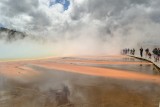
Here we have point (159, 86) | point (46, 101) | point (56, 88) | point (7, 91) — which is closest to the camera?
point (46, 101)

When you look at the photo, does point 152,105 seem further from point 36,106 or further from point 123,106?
point 36,106

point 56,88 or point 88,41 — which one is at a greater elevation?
point 88,41

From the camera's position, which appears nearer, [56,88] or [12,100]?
[12,100]

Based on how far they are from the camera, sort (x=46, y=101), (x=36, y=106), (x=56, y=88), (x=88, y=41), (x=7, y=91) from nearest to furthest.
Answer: (x=36, y=106) → (x=46, y=101) → (x=7, y=91) → (x=56, y=88) → (x=88, y=41)

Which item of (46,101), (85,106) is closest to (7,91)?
(46,101)

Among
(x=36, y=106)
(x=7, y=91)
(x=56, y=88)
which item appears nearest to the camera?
(x=36, y=106)

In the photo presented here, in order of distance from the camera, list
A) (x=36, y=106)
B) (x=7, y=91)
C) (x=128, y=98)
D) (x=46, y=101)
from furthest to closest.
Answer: (x=7, y=91) < (x=128, y=98) < (x=46, y=101) < (x=36, y=106)

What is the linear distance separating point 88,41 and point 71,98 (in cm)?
8842

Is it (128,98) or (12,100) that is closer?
(12,100)

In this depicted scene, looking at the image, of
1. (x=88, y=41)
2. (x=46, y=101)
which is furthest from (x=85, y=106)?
(x=88, y=41)

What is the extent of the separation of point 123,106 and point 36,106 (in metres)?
3.05

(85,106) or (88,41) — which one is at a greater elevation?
(88,41)

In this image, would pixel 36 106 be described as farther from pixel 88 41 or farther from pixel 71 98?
pixel 88 41

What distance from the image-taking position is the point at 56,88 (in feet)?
37.3
